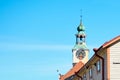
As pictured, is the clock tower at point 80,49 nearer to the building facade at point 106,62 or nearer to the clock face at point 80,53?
the clock face at point 80,53

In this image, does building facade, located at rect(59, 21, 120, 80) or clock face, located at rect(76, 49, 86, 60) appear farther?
clock face, located at rect(76, 49, 86, 60)

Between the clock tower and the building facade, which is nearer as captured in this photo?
the building facade

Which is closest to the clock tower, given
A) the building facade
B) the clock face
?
the clock face

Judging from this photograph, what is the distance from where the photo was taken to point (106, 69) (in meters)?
44.9

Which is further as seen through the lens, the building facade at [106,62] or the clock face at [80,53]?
the clock face at [80,53]

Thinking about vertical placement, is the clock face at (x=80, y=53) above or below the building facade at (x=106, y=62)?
above

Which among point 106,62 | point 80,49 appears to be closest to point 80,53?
point 80,49

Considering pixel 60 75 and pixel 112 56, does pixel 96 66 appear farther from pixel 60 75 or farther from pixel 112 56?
pixel 60 75

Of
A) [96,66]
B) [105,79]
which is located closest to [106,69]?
[105,79]

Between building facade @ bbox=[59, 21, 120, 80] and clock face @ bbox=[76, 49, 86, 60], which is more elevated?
clock face @ bbox=[76, 49, 86, 60]

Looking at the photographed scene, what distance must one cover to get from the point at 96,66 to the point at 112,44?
459 centimetres

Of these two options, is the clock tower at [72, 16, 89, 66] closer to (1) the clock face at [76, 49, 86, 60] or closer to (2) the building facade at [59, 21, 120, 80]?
(1) the clock face at [76, 49, 86, 60]

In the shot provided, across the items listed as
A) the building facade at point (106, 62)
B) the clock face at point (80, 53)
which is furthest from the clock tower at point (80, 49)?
the building facade at point (106, 62)

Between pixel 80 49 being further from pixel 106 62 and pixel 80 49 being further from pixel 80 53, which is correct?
pixel 106 62
